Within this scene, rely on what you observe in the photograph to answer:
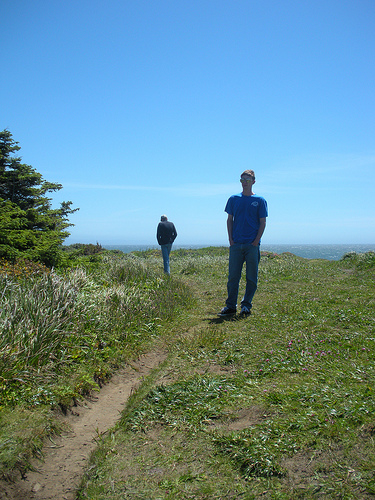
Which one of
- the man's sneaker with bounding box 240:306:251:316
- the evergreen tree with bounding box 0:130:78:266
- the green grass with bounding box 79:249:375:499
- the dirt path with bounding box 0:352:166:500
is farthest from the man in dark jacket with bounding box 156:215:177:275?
the dirt path with bounding box 0:352:166:500

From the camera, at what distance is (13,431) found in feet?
8.48

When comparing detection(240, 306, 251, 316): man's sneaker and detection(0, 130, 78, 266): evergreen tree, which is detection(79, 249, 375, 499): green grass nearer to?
detection(240, 306, 251, 316): man's sneaker

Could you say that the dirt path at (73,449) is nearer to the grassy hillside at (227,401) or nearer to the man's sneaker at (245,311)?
the grassy hillside at (227,401)

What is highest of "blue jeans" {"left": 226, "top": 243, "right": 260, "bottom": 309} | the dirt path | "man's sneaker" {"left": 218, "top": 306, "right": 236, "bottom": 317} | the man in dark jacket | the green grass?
the man in dark jacket

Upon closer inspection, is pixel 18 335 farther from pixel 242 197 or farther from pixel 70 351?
pixel 242 197

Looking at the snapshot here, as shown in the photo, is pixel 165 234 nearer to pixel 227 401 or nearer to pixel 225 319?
pixel 225 319

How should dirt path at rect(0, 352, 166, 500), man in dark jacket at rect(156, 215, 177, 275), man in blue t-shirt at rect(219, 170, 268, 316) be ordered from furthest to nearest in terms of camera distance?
man in dark jacket at rect(156, 215, 177, 275) < man in blue t-shirt at rect(219, 170, 268, 316) < dirt path at rect(0, 352, 166, 500)

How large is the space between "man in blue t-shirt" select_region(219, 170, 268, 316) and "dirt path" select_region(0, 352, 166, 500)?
2.88m

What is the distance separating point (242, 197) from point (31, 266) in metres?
4.57

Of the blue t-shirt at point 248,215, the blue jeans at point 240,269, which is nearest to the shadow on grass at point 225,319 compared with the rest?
the blue jeans at point 240,269

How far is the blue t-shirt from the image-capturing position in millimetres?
6324

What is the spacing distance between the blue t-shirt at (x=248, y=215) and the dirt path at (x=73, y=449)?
131 inches

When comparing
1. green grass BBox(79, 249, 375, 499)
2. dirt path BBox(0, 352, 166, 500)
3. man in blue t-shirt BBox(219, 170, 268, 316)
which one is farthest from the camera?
man in blue t-shirt BBox(219, 170, 268, 316)

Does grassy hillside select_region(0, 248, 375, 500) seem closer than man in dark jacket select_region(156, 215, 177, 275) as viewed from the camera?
Yes
